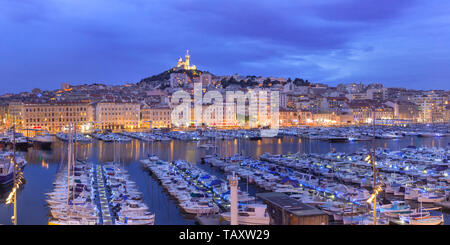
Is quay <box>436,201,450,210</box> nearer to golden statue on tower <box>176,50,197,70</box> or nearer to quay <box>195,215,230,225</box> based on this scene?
quay <box>195,215,230,225</box>

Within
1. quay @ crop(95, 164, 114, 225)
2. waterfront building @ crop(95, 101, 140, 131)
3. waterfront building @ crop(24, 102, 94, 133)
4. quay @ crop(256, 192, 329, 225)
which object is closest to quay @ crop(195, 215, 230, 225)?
quay @ crop(256, 192, 329, 225)

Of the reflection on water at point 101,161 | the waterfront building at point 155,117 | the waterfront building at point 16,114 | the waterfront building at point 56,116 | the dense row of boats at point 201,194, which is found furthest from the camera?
the waterfront building at point 155,117

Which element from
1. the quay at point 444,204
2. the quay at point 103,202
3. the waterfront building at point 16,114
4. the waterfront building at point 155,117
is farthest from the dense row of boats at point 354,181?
the waterfront building at point 16,114

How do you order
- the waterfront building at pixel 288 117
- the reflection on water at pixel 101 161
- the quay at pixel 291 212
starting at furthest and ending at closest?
the waterfront building at pixel 288 117
the reflection on water at pixel 101 161
the quay at pixel 291 212

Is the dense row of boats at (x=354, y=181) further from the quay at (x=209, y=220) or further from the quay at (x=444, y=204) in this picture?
the quay at (x=209, y=220)

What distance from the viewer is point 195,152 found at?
1958 centimetres

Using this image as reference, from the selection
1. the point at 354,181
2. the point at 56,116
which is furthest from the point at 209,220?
the point at 56,116

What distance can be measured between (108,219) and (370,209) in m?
5.27

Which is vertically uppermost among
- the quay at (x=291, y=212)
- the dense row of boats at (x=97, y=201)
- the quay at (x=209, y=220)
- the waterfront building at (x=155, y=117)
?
the waterfront building at (x=155, y=117)

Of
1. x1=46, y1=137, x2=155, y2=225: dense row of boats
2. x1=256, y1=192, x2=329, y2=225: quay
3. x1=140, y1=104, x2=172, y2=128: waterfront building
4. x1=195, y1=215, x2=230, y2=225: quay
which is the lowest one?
x1=195, y1=215, x2=230, y2=225: quay

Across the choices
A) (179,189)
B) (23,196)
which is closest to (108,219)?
(179,189)

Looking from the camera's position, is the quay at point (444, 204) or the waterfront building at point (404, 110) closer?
the quay at point (444, 204)

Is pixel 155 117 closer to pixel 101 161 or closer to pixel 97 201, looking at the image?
pixel 101 161
